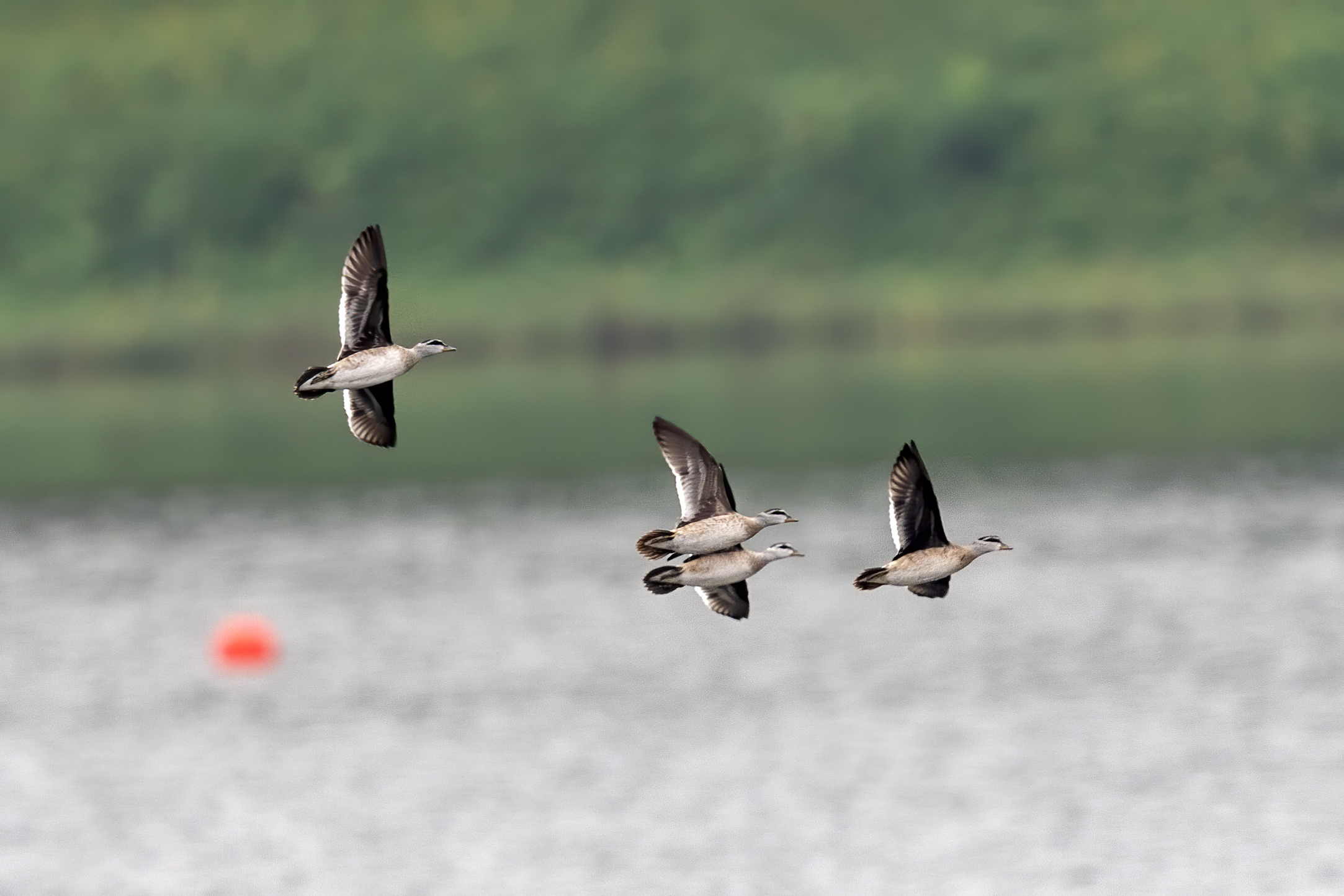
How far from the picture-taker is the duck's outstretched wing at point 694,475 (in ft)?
41.8

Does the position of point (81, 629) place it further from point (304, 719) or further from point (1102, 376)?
point (1102, 376)

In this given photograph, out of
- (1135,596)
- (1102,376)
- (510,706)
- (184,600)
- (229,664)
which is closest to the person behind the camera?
(510,706)

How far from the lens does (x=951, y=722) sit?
69125 millimetres

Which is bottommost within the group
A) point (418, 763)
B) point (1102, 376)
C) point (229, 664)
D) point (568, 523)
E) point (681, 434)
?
point (681, 434)

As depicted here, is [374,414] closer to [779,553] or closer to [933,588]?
[779,553]

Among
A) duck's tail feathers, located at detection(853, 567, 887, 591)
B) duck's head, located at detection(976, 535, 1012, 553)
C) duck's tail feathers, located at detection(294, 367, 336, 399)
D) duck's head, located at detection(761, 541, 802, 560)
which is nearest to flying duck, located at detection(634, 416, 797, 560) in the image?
duck's head, located at detection(761, 541, 802, 560)

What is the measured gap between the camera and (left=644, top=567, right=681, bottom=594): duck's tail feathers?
12.3 metres

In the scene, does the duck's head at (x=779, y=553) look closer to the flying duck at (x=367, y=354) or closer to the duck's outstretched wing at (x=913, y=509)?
the duck's outstretched wing at (x=913, y=509)

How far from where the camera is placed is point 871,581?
1202 cm

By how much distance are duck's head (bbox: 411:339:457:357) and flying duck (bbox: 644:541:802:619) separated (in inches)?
61.7

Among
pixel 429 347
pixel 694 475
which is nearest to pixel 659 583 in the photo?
pixel 694 475

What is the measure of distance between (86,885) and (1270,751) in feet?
96.7

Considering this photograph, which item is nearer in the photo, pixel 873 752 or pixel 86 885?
pixel 86 885

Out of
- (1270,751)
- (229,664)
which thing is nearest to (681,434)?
(1270,751)
